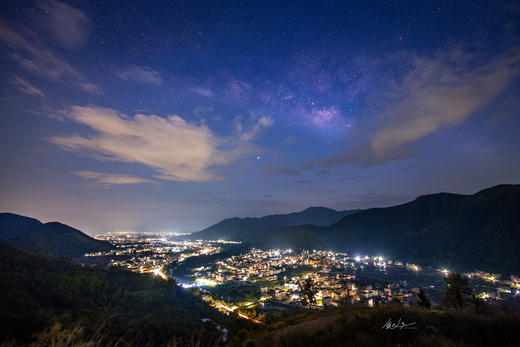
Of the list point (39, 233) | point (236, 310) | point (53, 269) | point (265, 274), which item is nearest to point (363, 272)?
point (265, 274)

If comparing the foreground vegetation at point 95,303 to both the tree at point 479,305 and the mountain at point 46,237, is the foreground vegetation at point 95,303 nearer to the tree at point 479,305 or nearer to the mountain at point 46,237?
the tree at point 479,305

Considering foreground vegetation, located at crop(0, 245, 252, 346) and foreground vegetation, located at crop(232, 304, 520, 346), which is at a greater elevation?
foreground vegetation, located at crop(232, 304, 520, 346)

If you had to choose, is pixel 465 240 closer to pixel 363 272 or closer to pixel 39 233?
pixel 363 272

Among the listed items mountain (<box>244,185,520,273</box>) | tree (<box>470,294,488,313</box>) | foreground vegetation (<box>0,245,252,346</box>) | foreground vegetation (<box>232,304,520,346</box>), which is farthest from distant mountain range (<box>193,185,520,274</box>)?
foreground vegetation (<box>232,304,520,346</box>)

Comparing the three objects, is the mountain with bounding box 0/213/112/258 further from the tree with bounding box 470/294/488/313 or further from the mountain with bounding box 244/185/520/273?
the tree with bounding box 470/294/488/313

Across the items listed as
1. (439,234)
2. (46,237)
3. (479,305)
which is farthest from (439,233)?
(46,237)

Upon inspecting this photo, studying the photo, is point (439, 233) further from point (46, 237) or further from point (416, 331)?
point (46, 237)

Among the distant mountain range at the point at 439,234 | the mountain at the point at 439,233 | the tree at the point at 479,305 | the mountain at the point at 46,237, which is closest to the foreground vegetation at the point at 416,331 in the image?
the tree at the point at 479,305
